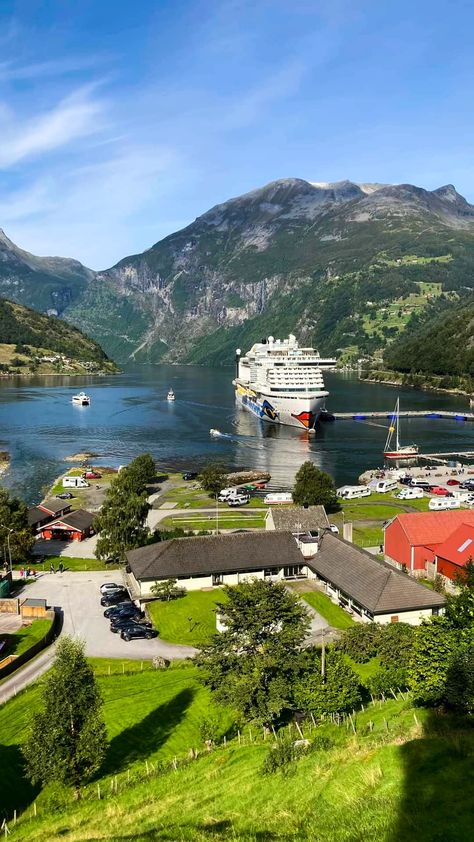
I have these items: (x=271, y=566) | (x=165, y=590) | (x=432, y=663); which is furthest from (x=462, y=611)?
(x=165, y=590)

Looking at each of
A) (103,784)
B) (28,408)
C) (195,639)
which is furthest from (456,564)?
(28,408)

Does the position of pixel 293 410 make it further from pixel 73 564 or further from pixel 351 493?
pixel 73 564

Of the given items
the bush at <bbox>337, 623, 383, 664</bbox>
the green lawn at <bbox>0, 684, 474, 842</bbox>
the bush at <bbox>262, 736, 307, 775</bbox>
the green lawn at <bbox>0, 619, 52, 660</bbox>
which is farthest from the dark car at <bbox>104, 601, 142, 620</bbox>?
the bush at <bbox>262, 736, 307, 775</bbox>

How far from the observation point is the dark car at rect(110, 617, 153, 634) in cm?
3766

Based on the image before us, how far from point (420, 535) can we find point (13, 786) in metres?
33.7

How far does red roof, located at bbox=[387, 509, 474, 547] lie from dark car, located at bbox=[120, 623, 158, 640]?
21214 mm

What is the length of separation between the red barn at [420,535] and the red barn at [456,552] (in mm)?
878

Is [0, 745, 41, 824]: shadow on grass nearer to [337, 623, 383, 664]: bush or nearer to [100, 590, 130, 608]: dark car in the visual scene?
[337, 623, 383, 664]: bush

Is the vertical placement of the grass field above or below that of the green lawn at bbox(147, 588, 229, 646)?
below

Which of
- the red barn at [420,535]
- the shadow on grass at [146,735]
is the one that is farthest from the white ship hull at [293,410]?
the shadow on grass at [146,735]

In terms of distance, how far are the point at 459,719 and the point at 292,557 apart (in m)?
26.6

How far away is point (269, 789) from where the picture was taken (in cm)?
1744

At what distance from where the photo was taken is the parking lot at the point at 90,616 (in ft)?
115

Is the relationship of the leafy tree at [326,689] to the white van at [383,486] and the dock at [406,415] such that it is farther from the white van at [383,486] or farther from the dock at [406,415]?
the dock at [406,415]
